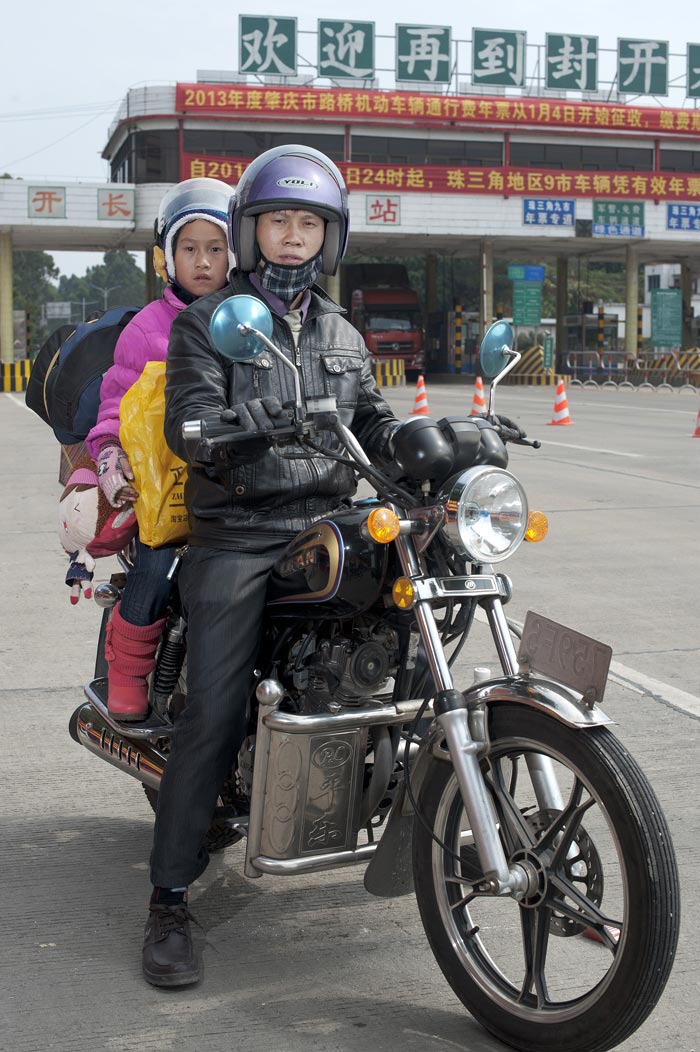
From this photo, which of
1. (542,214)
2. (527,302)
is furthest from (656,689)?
(527,302)

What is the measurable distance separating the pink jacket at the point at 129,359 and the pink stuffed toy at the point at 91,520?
0.09m

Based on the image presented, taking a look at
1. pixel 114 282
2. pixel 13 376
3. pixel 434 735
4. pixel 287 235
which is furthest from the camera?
pixel 114 282

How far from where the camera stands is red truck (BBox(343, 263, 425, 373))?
44969mm

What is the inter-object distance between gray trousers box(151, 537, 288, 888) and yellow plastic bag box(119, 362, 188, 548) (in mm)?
261

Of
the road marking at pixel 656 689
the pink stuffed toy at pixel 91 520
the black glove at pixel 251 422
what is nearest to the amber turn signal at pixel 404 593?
the black glove at pixel 251 422

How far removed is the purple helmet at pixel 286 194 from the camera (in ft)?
10.0

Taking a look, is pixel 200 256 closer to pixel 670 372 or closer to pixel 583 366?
pixel 670 372

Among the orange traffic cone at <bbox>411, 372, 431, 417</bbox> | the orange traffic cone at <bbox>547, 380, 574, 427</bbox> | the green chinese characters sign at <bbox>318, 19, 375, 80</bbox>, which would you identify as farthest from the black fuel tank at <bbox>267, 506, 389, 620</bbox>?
the green chinese characters sign at <bbox>318, 19, 375, 80</bbox>

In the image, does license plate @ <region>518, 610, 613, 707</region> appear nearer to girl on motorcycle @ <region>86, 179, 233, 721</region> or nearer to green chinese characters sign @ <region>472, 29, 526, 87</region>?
girl on motorcycle @ <region>86, 179, 233, 721</region>

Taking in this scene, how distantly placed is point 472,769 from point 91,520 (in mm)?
1458

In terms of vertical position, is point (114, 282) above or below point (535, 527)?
above

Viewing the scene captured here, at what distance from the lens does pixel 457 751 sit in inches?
105

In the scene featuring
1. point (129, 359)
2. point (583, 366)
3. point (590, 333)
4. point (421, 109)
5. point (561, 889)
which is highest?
point (421, 109)

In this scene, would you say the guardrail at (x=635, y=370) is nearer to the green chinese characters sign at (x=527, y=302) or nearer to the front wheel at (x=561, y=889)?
the green chinese characters sign at (x=527, y=302)
